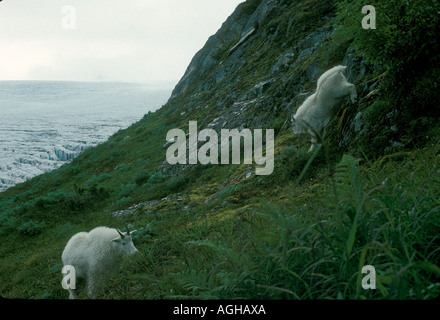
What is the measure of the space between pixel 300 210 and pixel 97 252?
4032mm

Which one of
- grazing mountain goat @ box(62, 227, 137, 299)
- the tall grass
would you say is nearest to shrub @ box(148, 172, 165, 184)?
grazing mountain goat @ box(62, 227, 137, 299)

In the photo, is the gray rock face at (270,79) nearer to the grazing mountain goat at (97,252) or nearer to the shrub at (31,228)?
the grazing mountain goat at (97,252)

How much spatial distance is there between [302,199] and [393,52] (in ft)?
8.12

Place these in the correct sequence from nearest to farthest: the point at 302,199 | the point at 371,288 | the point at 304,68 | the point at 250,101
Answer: the point at 371,288 → the point at 302,199 → the point at 304,68 → the point at 250,101

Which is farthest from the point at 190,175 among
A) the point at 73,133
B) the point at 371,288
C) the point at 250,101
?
the point at 73,133

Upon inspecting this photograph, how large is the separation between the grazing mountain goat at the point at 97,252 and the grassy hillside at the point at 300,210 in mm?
421

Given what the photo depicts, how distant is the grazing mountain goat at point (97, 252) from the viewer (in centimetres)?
457

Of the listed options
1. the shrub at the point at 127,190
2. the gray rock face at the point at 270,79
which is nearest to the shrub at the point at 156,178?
the gray rock face at the point at 270,79

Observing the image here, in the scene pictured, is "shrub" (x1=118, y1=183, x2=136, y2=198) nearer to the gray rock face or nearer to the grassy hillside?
the grassy hillside

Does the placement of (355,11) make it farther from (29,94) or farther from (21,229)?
(29,94)

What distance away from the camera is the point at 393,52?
3865 millimetres

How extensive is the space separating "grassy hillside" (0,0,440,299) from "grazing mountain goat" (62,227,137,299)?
1.38 ft

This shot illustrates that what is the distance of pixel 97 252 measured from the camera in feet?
16.5

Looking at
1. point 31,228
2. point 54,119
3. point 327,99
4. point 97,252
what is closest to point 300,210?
point 327,99
